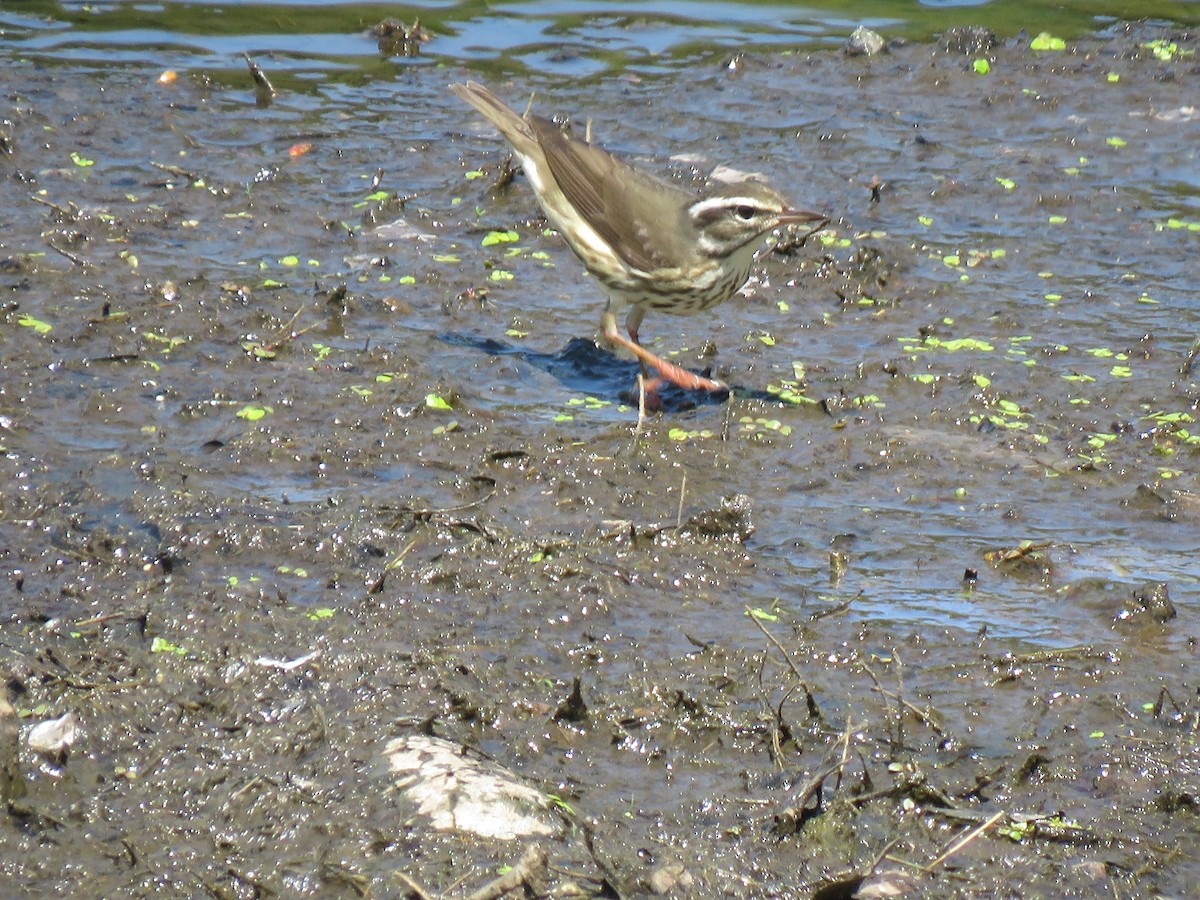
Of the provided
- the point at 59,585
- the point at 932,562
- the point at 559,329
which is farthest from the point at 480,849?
the point at 559,329

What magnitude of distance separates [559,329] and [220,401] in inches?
85.7

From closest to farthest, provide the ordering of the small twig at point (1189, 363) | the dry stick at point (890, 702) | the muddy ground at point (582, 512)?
the muddy ground at point (582, 512)
the dry stick at point (890, 702)
the small twig at point (1189, 363)

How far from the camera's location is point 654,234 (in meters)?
8.38

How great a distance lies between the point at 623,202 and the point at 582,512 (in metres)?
2.51

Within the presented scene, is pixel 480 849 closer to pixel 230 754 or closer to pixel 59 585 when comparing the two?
pixel 230 754

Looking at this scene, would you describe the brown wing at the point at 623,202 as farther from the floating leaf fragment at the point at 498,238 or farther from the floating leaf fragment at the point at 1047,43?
the floating leaf fragment at the point at 1047,43

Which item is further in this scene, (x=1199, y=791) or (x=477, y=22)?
(x=477, y=22)

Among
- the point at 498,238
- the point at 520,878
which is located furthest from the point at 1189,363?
the point at 520,878

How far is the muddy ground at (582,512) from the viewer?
472cm

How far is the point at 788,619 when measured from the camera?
19.7 ft

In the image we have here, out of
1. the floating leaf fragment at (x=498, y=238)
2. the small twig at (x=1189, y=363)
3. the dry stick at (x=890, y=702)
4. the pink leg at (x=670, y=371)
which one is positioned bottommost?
the dry stick at (x=890, y=702)

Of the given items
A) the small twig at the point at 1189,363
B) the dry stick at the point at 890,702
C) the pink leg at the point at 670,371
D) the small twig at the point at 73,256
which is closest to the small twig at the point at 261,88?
the small twig at the point at 73,256

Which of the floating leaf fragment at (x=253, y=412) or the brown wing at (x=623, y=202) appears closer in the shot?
the floating leaf fragment at (x=253, y=412)

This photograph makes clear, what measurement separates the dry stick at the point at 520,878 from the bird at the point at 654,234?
403 centimetres
